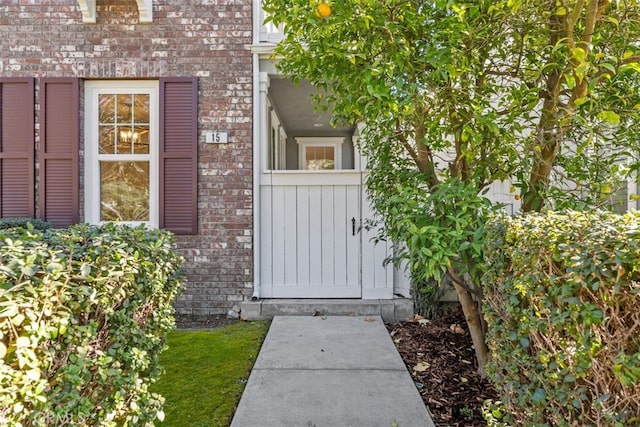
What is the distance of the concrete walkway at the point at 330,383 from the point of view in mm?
2428

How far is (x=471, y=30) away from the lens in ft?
8.07

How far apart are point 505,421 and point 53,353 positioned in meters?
1.92

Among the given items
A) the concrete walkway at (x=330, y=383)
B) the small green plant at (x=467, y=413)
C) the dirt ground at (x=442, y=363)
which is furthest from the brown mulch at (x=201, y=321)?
the small green plant at (x=467, y=413)

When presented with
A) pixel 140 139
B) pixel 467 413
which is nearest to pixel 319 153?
pixel 140 139

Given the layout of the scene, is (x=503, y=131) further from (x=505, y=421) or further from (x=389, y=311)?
(x=389, y=311)

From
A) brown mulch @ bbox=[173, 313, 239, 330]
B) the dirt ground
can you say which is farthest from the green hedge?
brown mulch @ bbox=[173, 313, 239, 330]

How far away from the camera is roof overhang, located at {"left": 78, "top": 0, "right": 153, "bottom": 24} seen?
4492mm

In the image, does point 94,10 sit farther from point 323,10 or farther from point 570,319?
point 570,319

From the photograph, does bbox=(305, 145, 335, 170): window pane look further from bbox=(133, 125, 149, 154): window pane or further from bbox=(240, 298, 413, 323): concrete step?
bbox=(240, 298, 413, 323): concrete step

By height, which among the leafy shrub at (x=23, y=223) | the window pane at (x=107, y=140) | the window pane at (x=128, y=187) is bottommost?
the leafy shrub at (x=23, y=223)

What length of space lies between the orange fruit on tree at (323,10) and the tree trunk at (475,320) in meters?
1.98

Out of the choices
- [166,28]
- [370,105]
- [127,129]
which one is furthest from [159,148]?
[370,105]

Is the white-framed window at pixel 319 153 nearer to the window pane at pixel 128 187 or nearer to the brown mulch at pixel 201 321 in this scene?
the window pane at pixel 128 187

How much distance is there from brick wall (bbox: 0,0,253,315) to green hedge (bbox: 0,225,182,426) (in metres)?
2.68
